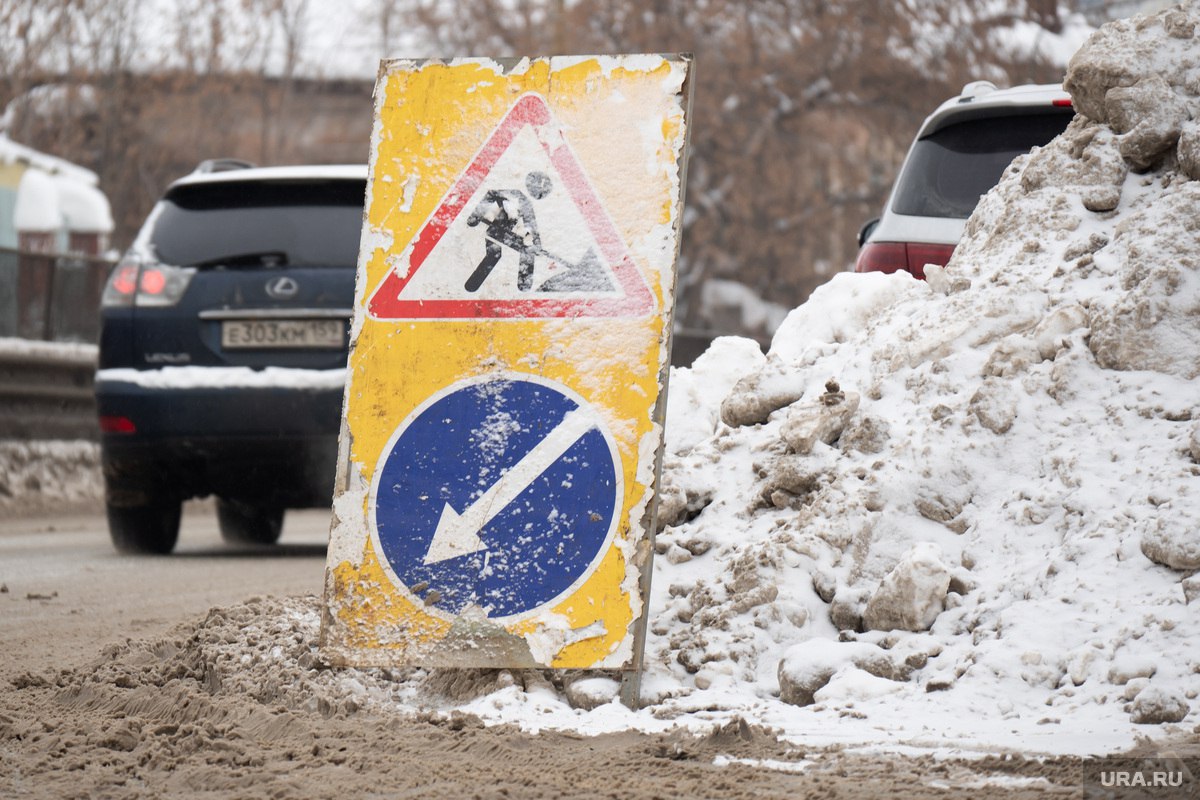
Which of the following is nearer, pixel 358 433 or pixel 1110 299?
pixel 358 433

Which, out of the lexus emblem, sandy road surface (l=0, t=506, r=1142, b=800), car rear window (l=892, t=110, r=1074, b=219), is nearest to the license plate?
the lexus emblem

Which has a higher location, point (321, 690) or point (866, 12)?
point (866, 12)

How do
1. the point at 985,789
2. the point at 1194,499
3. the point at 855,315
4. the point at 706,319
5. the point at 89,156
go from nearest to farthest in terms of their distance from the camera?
the point at 985,789 < the point at 1194,499 < the point at 855,315 < the point at 89,156 < the point at 706,319

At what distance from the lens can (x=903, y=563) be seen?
3859 millimetres

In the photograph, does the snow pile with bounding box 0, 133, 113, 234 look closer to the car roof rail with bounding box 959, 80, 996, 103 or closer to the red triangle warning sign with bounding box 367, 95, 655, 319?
the car roof rail with bounding box 959, 80, 996, 103

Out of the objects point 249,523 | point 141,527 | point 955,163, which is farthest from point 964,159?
point 249,523

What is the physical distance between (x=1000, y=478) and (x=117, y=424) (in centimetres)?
505

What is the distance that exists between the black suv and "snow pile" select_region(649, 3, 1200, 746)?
10.3 feet

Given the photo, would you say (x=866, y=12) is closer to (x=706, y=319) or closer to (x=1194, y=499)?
(x=706, y=319)

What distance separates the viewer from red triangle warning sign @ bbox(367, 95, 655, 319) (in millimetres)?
3832

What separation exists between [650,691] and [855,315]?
1830 millimetres

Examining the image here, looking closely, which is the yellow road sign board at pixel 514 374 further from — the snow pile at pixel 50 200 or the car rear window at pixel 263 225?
the snow pile at pixel 50 200

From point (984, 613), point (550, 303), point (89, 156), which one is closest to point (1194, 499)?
point (984, 613)

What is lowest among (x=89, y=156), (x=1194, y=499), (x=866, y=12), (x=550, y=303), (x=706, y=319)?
(x=706, y=319)
